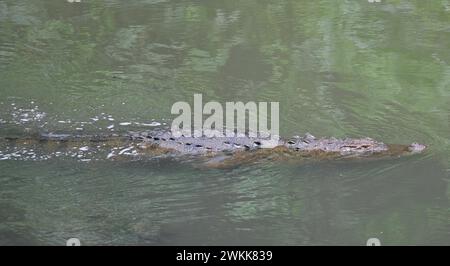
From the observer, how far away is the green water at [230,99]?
5.71 metres

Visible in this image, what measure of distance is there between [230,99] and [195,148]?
171 cm

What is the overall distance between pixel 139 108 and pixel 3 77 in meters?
2.19

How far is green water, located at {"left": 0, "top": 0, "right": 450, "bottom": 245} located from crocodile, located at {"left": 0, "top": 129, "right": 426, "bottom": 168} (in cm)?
12

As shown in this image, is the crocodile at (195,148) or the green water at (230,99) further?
the crocodile at (195,148)

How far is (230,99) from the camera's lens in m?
8.30

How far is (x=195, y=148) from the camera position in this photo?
6742mm

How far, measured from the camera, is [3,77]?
8.82 meters

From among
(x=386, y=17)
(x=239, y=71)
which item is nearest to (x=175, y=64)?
(x=239, y=71)

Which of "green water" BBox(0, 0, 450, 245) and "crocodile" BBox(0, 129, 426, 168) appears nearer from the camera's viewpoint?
"green water" BBox(0, 0, 450, 245)

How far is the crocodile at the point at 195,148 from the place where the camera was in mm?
6707

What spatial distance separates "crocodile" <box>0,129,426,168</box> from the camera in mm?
6707

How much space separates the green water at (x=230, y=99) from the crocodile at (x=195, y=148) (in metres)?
0.12

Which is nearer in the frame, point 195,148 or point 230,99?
point 195,148

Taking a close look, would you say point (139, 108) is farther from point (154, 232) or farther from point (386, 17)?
point (386, 17)
